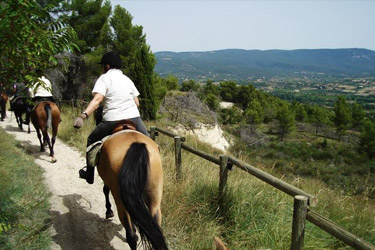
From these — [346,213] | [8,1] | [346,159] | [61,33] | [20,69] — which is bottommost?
[346,159]

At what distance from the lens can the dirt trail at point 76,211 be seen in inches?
165

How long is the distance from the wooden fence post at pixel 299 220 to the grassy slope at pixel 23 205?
8.54 ft

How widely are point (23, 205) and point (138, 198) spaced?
2772 millimetres

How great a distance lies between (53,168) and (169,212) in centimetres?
416

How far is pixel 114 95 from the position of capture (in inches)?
160

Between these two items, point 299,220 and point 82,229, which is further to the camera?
point 82,229

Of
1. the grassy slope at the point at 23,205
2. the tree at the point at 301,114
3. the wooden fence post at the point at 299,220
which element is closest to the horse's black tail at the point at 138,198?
the grassy slope at the point at 23,205

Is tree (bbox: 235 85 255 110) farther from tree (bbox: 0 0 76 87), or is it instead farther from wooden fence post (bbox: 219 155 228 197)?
tree (bbox: 0 0 76 87)

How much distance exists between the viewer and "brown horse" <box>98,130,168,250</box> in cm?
292

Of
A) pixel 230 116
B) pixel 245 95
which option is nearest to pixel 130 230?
pixel 230 116

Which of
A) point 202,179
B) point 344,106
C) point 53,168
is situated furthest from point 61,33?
point 344,106

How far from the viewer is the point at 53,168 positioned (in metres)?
7.20

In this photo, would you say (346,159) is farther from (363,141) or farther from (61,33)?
(61,33)

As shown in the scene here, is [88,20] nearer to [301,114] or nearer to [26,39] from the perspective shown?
[26,39]
